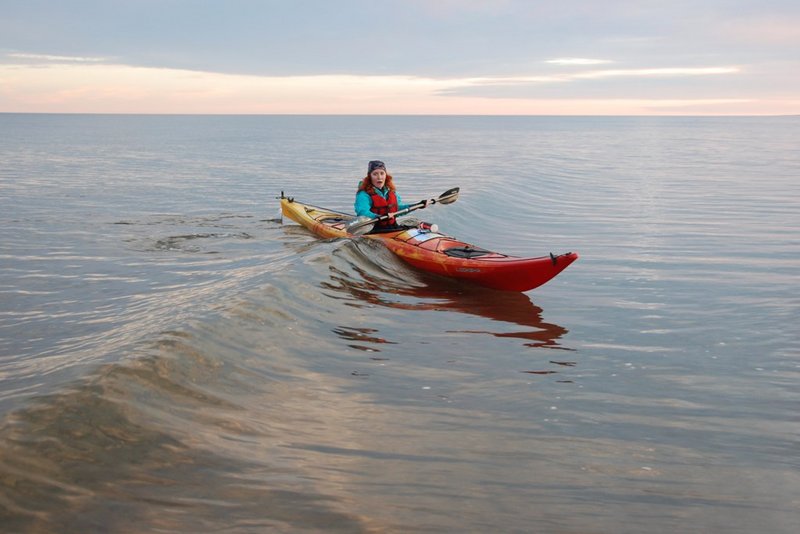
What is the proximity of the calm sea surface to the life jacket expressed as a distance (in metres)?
0.49

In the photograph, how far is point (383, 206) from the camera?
13.6 m

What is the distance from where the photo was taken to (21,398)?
6488 millimetres

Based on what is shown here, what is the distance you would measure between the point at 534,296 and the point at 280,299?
12.5ft

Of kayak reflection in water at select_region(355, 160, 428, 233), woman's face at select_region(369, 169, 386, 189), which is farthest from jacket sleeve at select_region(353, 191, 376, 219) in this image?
woman's face at select_region(369, 169, 386, 189)

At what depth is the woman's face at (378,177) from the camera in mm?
13266

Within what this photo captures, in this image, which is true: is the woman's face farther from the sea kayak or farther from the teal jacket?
the sea kayak

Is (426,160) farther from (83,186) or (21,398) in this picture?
(21,398)

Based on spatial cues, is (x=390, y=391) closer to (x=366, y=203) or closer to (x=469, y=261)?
(x=469, y=261)

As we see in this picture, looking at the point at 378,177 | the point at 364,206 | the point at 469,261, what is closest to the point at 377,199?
the point at 364,206

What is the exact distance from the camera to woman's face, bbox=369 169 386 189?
13266 mm

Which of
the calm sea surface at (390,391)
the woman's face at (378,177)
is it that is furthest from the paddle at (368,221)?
the woman's face at (378,177)

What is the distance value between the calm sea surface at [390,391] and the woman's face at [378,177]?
1066mm

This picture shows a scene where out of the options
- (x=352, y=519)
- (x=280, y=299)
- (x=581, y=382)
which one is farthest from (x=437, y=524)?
(x=280, y=299)

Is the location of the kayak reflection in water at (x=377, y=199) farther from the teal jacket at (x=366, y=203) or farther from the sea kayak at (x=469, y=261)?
the sea kayak at (x=469, y=261)
